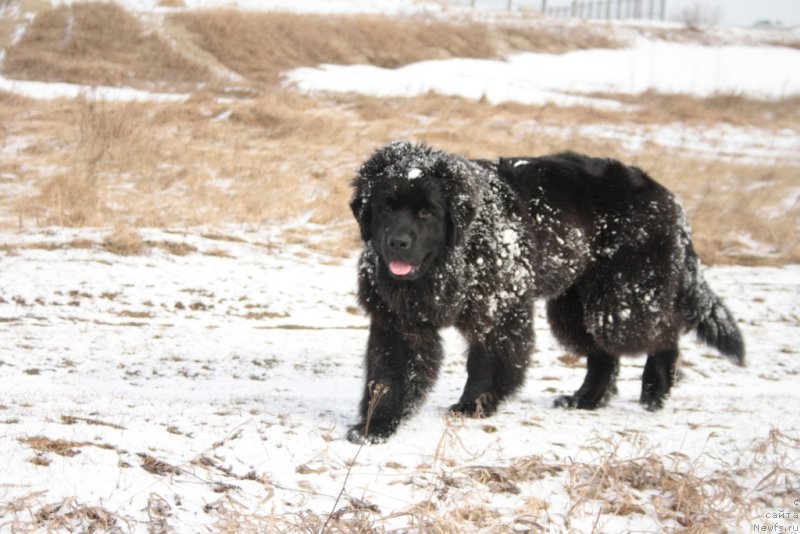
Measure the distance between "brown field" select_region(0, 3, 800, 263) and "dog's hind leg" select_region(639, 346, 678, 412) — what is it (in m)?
5.83

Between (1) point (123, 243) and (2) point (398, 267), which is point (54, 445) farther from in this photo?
(1) point (123, 243)

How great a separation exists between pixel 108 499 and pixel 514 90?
877 inches

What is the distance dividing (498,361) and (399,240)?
46.1 inches

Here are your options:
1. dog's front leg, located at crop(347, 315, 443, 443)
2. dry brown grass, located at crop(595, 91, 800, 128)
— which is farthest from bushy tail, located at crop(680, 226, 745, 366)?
dry brown grass, located at crop(595, 91, 800, 128)

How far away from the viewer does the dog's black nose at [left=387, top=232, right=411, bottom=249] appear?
3791 mm

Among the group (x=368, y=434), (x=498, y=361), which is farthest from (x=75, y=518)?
(x=498, y=361)

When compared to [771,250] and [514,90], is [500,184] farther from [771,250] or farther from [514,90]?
[514,90]

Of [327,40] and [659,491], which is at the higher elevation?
[327,40]

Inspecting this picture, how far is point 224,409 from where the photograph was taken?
14.0 feet

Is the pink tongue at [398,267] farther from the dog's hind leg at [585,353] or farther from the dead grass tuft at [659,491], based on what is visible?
the dog's hind leg at [585,353]

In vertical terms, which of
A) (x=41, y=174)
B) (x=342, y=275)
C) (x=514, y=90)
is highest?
(x=514, y=90)

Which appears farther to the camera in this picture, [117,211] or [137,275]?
[117,211]

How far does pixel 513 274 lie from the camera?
4402mm

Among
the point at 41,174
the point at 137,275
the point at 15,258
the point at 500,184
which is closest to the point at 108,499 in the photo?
the point at 500,184
